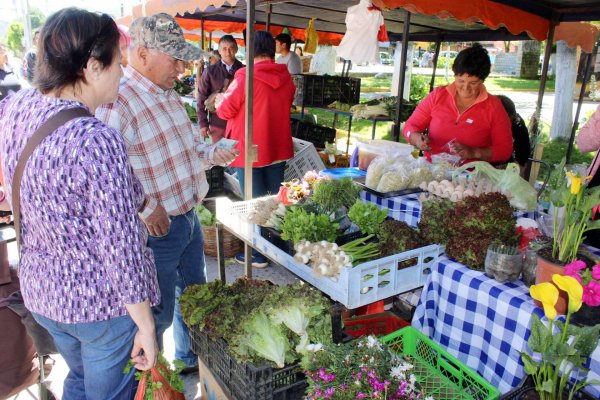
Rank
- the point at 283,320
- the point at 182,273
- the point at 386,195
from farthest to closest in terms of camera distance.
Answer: the point at 386,195 < the point at 182,273 < the point at 283,320

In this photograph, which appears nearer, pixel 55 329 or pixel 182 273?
pixel 55 329

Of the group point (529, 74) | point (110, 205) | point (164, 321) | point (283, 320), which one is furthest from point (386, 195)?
point (529, 74)

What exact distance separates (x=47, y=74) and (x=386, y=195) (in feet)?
6.89

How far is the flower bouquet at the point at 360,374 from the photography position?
5.13ft

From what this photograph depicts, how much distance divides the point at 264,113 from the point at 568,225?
3.04 m

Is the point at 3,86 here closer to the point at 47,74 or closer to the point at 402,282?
the point at 47,74

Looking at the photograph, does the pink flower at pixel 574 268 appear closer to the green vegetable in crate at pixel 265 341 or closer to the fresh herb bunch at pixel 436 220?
the fresh herb bunch at pixel 436 220

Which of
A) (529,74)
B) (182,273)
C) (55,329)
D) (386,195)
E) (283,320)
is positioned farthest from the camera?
(529,74)

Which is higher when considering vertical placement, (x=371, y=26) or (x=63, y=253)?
(x=371, y=26)

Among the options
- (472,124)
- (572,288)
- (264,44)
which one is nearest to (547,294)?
(572,288)

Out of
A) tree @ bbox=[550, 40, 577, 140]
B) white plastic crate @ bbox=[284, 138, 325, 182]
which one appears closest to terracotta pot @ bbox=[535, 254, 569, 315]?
white plastic crate @ bbox=[284, 138, 325, 182]

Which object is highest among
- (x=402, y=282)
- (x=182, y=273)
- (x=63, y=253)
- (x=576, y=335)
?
(x=63, y=253)

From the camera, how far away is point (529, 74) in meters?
32.8

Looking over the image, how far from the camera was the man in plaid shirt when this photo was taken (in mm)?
2193
